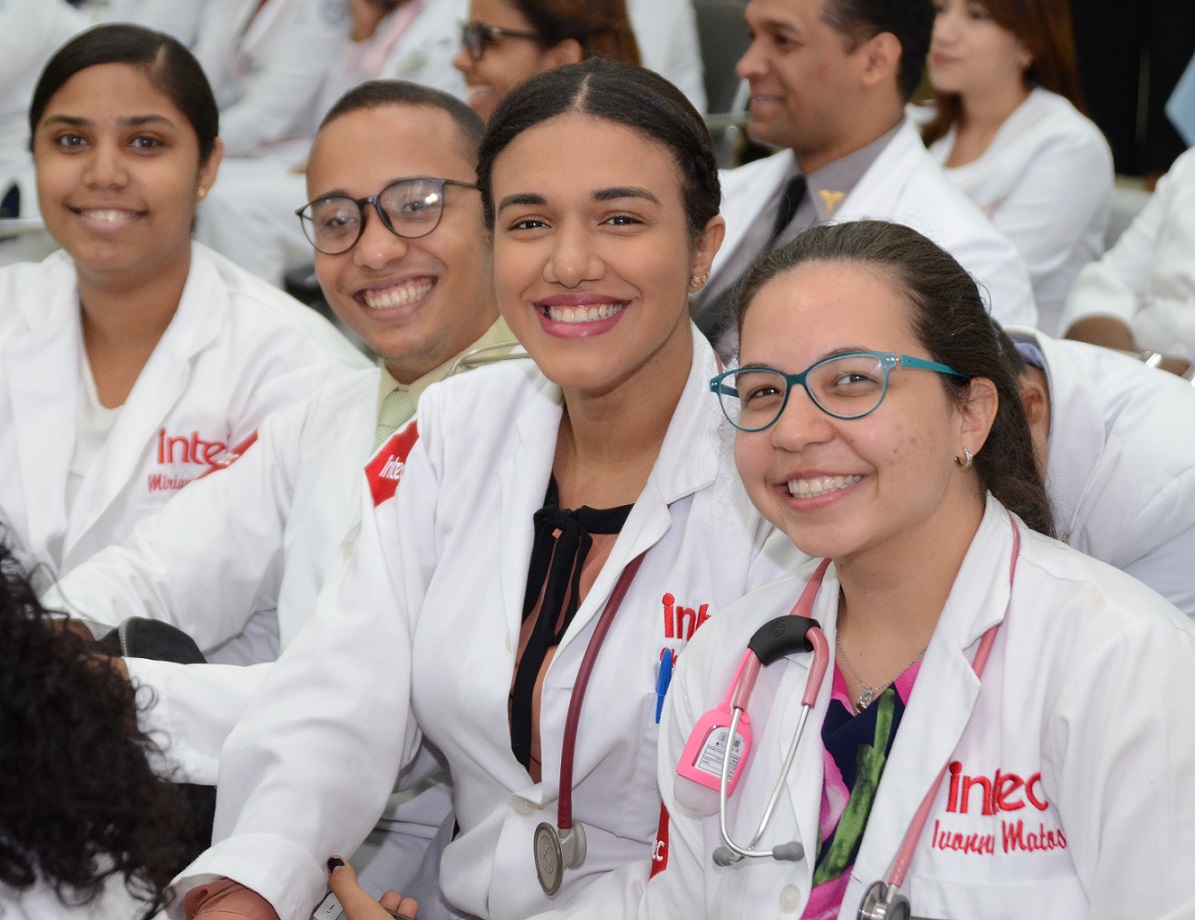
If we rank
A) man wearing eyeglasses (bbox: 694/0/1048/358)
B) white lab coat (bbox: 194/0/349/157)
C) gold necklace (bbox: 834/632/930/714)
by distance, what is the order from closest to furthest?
gold necklace (bbox: 834/632/930/714)
man wearing eyeglasses (bbox: 694/0/1048/358)
white lab coat (bbox: 194/0/349/157)

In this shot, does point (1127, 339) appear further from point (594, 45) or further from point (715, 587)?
point (715, 587)

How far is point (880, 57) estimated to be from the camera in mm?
2961

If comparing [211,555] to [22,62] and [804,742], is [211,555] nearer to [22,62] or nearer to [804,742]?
[804,742]

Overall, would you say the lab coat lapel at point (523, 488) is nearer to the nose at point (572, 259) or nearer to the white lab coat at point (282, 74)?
the nose at point (572, 259)

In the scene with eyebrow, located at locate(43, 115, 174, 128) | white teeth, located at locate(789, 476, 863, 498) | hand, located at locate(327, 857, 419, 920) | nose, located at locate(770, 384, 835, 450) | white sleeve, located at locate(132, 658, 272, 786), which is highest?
eyebrow, located at locate(43, 115, 174, 128)

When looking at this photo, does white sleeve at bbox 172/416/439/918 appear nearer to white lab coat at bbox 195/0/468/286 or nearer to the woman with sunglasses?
the woman with sunglasses

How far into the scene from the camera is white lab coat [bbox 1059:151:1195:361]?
304 cm

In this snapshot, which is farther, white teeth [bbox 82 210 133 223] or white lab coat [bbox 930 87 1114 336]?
white lab coat [bbox 930 87 1114 336]

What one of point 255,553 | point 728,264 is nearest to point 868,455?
point 255,553

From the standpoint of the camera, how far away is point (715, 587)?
168cm

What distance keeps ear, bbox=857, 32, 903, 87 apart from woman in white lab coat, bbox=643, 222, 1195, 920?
62.6 inches

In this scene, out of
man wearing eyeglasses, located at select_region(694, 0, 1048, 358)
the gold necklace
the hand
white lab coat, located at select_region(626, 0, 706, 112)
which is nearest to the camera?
the gold necklace

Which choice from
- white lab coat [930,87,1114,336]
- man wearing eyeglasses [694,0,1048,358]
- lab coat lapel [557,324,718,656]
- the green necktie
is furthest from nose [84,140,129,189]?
white lab coat [930,87,1114,336]

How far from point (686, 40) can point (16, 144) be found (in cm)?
206
